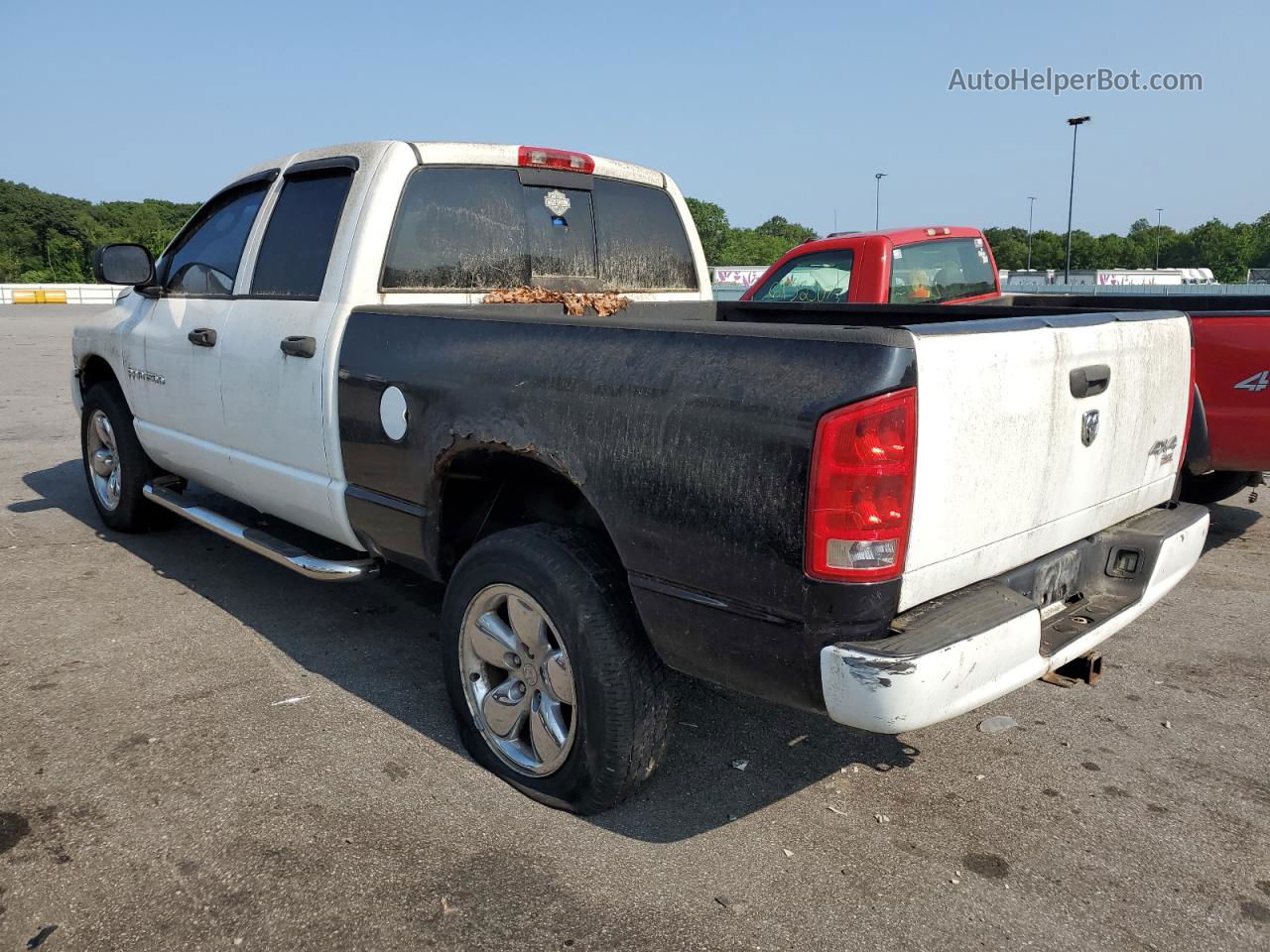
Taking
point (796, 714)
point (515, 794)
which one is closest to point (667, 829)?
point (515, 794)

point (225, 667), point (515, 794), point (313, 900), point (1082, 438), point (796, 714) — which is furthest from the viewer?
point (225, 667)

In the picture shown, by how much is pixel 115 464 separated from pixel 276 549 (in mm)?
2351

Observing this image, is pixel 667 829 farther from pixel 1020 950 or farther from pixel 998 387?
pixel 998 387

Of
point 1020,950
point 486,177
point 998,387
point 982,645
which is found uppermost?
point 486,177

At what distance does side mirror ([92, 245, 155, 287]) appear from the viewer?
4.80 metres

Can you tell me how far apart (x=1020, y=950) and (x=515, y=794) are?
1474mm

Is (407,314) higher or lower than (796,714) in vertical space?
higher

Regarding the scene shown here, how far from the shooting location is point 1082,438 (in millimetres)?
2750

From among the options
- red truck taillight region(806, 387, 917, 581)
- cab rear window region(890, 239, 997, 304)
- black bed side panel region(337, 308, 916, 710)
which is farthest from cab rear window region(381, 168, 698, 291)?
cab rear window region(890, 239, 997, 304)

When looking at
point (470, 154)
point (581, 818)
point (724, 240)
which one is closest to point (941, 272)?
point (470, 154)

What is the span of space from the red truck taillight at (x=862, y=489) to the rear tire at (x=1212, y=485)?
14.0ft

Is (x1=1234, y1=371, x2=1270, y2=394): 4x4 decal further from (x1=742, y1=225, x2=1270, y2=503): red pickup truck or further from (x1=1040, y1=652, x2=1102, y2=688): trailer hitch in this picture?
(x1=1040, y1=652, x2=1102, y2=688): trailer hitch

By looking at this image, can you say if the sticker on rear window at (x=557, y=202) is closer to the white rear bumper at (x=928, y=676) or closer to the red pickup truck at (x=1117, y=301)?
the red pickup truck at (x=1117, y=301)

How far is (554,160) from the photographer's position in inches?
171
